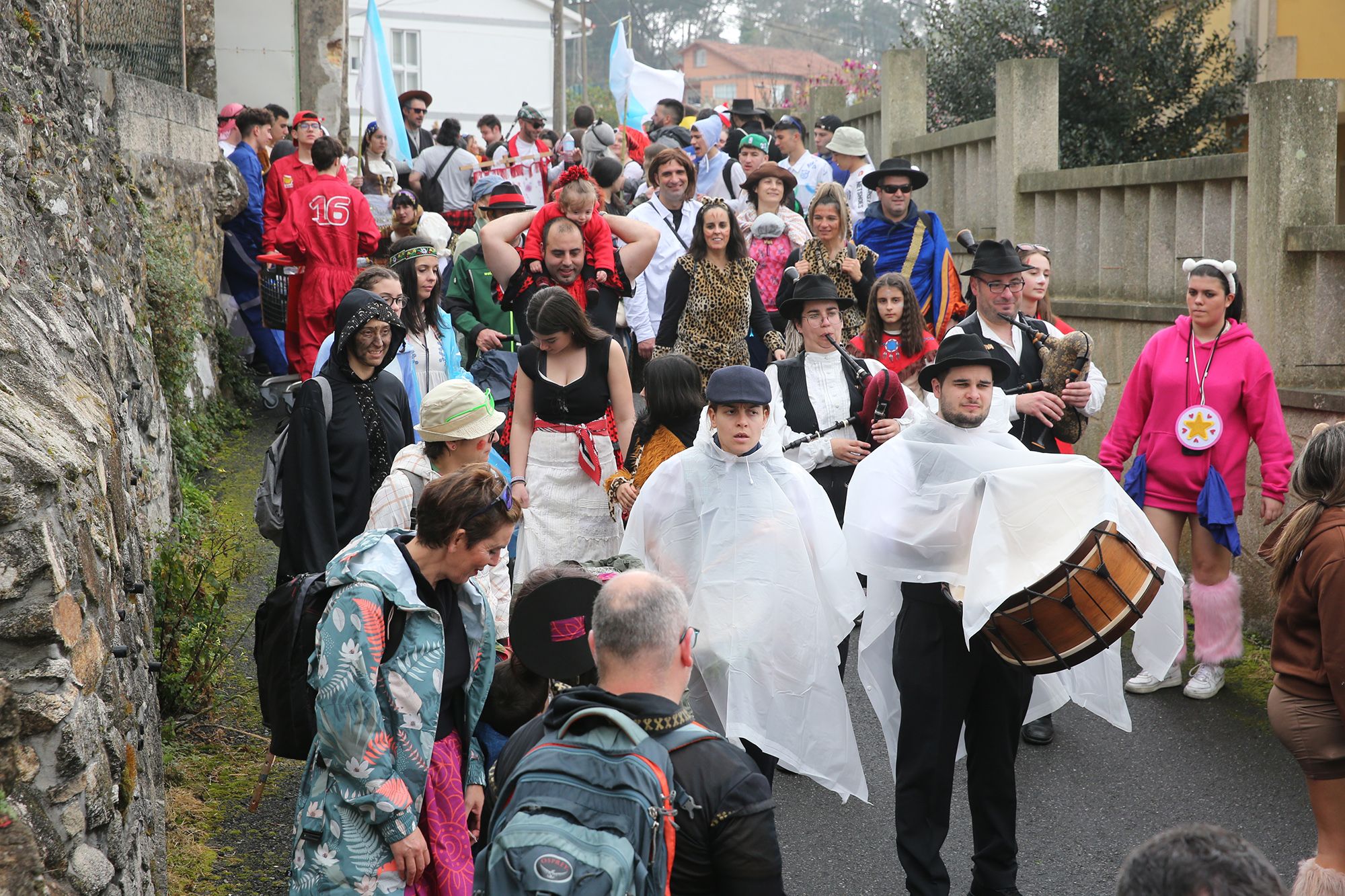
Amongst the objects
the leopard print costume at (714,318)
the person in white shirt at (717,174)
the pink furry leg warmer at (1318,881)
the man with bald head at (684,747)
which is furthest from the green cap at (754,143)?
the man with bald head at (684,747)

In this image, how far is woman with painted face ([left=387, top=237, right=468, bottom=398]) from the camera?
6996mm

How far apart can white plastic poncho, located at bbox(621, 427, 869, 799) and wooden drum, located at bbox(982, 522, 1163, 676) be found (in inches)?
32.4

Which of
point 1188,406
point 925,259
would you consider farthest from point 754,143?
point 1188,406

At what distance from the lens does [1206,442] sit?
21.1 ft

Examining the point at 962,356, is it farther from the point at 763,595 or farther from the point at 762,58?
the point at 762,58

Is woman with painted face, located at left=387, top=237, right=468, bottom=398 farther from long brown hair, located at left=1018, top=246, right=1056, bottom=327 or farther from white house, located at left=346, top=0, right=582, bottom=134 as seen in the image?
white house, located at left=346, top=0, right=582, bottom=134

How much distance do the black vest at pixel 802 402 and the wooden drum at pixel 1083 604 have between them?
2.22 meters

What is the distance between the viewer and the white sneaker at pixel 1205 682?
6586mm

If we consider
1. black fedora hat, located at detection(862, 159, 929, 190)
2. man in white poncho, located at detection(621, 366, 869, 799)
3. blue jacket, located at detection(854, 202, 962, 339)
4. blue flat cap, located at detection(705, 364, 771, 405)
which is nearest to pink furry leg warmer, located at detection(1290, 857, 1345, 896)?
man in white poncho, located at detection(621, 366, 869, 799)

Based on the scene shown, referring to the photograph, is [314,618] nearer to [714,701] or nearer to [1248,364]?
[714,701]

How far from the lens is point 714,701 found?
4.64 m

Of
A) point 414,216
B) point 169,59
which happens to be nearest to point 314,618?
point 414,216

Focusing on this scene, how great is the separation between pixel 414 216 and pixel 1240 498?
6659 mm

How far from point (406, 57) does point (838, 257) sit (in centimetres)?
3869
